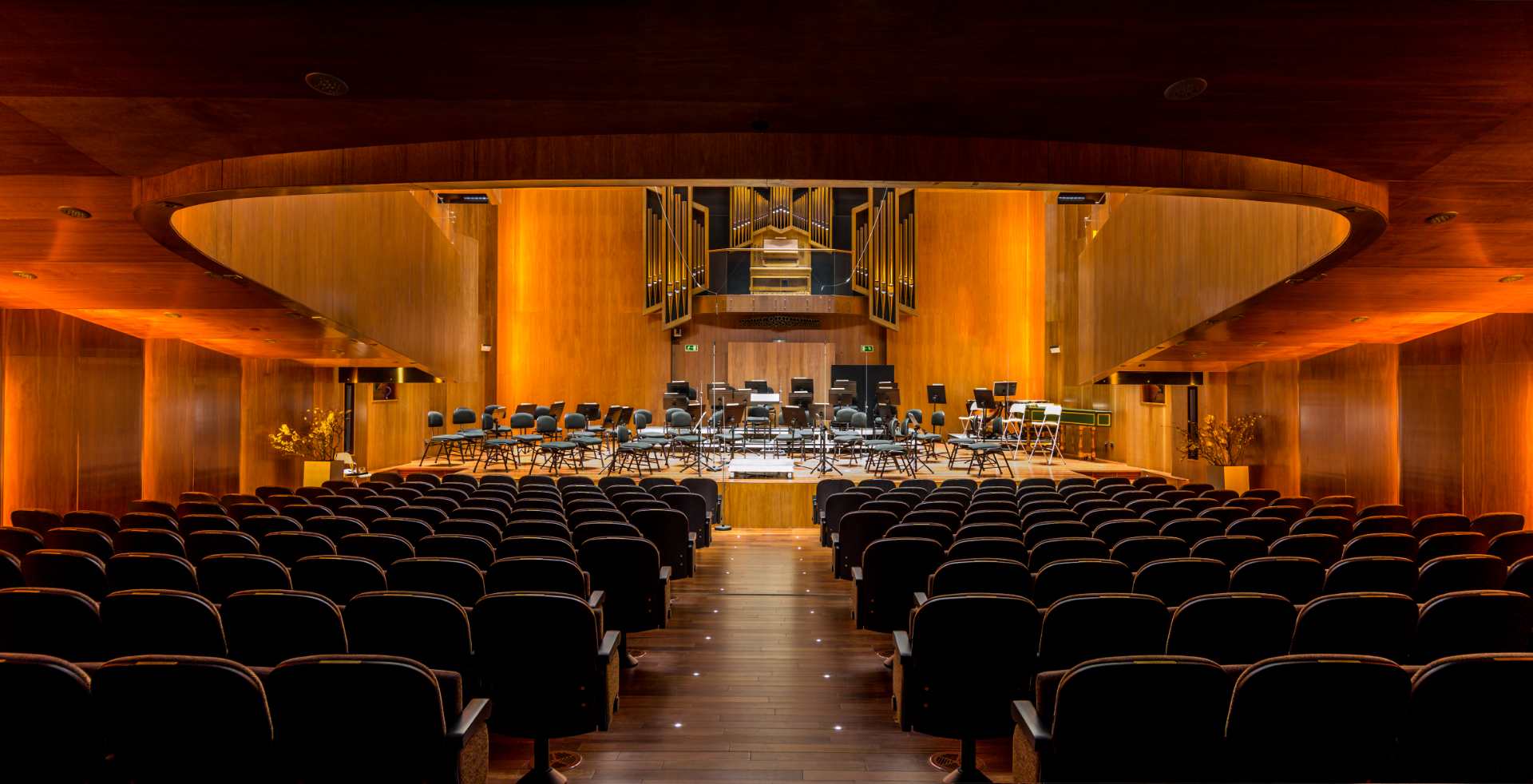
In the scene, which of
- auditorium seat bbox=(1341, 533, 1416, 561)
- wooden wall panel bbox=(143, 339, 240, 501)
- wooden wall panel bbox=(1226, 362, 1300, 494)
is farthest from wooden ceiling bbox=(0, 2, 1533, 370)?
wooden wall panel bbox=(1226, 362, 1300, 494)

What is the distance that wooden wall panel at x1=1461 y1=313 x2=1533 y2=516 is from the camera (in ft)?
26.2

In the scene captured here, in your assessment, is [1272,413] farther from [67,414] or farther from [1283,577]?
[67,414]

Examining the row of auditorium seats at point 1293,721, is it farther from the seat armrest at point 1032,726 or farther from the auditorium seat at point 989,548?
the auditorium seat at point 989,548

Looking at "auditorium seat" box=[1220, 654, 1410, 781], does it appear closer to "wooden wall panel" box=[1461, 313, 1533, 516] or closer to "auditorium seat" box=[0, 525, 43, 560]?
"auditorium seat" box=[0, 525, 43, 560]

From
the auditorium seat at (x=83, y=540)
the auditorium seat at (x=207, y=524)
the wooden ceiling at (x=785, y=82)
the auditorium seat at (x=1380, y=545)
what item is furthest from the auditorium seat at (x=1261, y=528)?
the auditorium seat at (x=83, y=540)

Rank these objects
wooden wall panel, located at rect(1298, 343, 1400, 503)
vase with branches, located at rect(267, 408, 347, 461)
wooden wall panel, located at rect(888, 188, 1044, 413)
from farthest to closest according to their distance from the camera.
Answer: wooden wall panel, located at rect(888, 188, 1044, 413) → vase with branches, located at rect(267, 408, 347, 461) → wooden wall panel, located at rect(1298, 343, 1400, 503)

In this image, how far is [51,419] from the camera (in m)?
8.20

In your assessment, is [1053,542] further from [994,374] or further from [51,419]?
[994,374]

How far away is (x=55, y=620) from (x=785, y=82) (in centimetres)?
351

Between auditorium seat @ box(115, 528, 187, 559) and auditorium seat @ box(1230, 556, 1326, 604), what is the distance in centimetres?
575

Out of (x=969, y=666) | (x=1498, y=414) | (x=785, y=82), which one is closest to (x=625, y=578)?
(x=969, y=666)

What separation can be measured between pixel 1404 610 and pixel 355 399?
45.5ft

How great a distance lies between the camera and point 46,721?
228cm

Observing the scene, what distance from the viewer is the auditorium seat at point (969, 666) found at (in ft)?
Answer: 10.6
